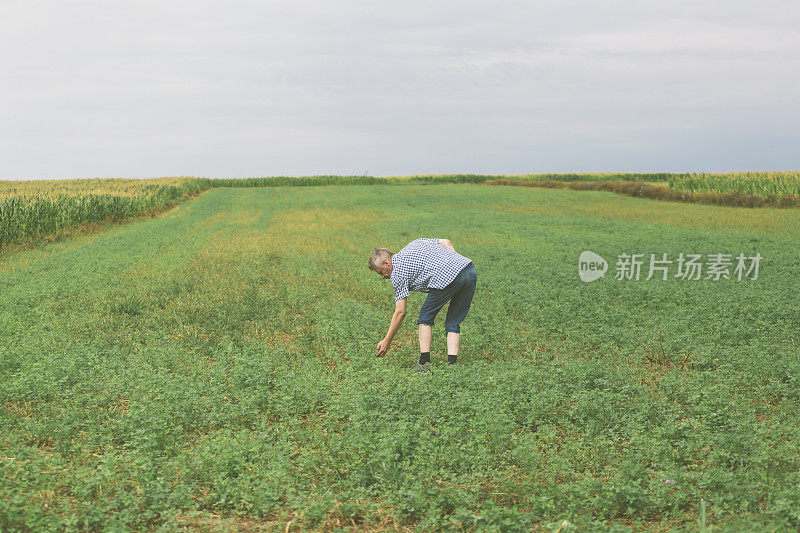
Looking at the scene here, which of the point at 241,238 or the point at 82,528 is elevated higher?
the point at 241,238

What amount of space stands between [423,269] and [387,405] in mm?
1873

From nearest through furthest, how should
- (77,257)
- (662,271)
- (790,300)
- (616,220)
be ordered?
(790,300) → (662,271) → (77,257) → (616,220)

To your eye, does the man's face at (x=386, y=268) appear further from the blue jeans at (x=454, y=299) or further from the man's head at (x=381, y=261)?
the blue jeans at (x=454, y=299)

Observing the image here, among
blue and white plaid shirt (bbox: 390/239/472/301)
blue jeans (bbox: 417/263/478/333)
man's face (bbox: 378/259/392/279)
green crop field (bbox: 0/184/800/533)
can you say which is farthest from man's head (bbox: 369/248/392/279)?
green crop field (bbox: 0/184/800/533)

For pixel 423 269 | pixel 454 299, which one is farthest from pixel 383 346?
pixel 454 299

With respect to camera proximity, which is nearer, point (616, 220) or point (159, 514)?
point (159, 514)

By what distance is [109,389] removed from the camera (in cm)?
737

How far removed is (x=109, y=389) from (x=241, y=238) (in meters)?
16.0

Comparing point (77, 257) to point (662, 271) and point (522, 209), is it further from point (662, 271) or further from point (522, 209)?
point (522, 209)

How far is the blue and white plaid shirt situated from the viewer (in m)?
7.49

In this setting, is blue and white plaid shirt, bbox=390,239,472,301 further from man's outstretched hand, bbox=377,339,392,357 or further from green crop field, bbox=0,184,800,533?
green crop field, bbox=0,184,800,533

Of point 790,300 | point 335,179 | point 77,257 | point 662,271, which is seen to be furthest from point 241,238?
point 335,179

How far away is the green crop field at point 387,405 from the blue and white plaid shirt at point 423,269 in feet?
3.54

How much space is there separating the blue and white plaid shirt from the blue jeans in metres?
0.15
